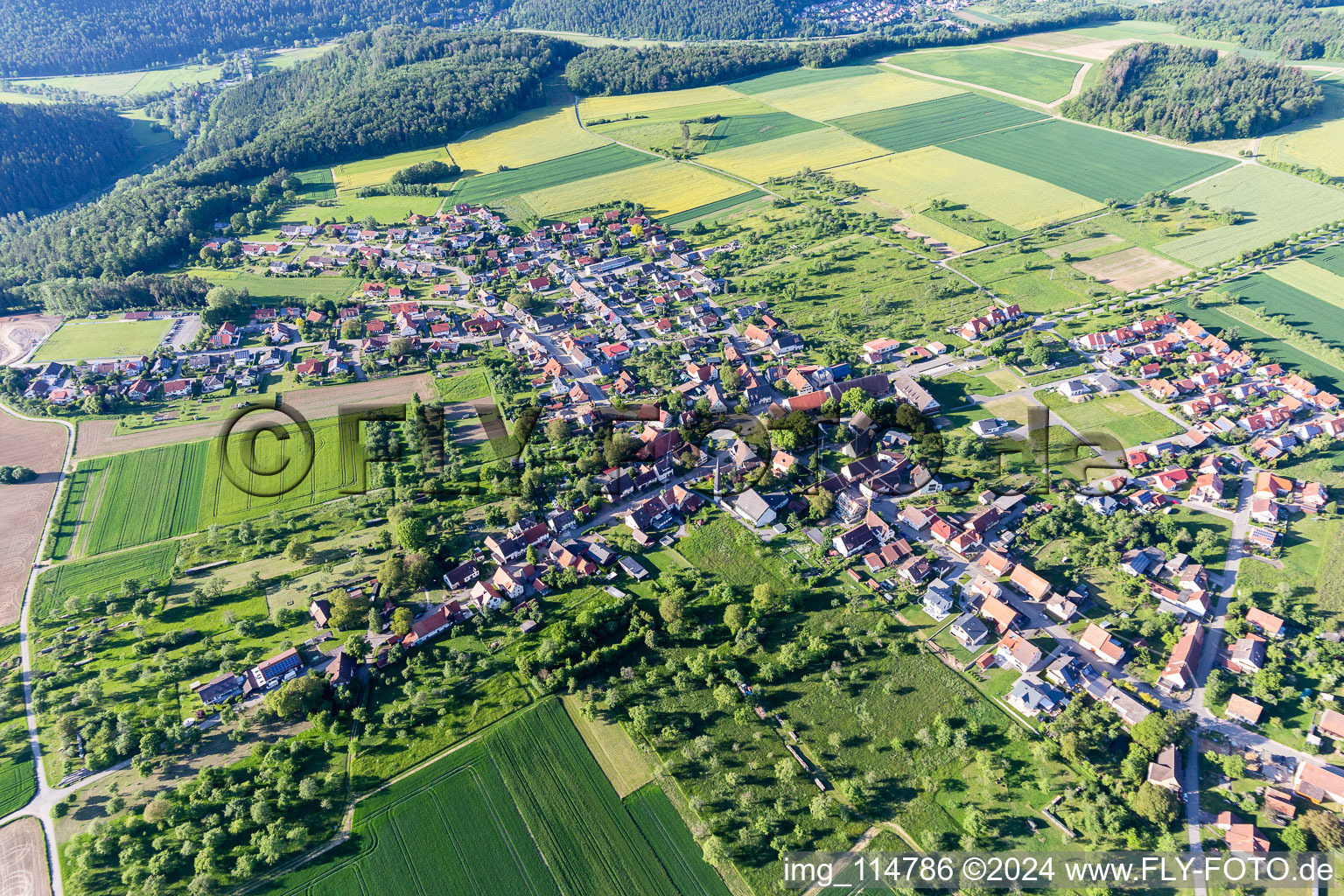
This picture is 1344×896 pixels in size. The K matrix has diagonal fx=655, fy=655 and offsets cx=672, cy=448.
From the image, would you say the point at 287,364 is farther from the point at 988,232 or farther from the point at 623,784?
the point at 988,232

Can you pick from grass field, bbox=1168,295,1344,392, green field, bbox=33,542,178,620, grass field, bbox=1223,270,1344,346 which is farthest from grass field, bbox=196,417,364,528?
grass field, bbox=1223,270,1344,346

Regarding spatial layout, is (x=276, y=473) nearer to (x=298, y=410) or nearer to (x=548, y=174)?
(x=298, y=410)

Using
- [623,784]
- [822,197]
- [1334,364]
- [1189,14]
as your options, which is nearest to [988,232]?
[822,197]

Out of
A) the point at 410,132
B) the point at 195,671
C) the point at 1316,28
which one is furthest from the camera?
the point at 1316,28

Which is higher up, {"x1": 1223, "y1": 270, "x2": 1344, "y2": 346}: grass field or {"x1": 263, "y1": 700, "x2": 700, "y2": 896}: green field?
{"x1": 1223, "y1": 270, "x2": 1344, "y2": 346}: grass field

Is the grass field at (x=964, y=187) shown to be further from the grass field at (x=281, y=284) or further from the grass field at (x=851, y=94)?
the grass field at (x=281, y=284)

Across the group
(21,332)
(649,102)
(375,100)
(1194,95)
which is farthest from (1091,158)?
(21,332)

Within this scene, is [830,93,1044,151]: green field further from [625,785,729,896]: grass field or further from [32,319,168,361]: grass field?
[32,319,168,361]: grass field
